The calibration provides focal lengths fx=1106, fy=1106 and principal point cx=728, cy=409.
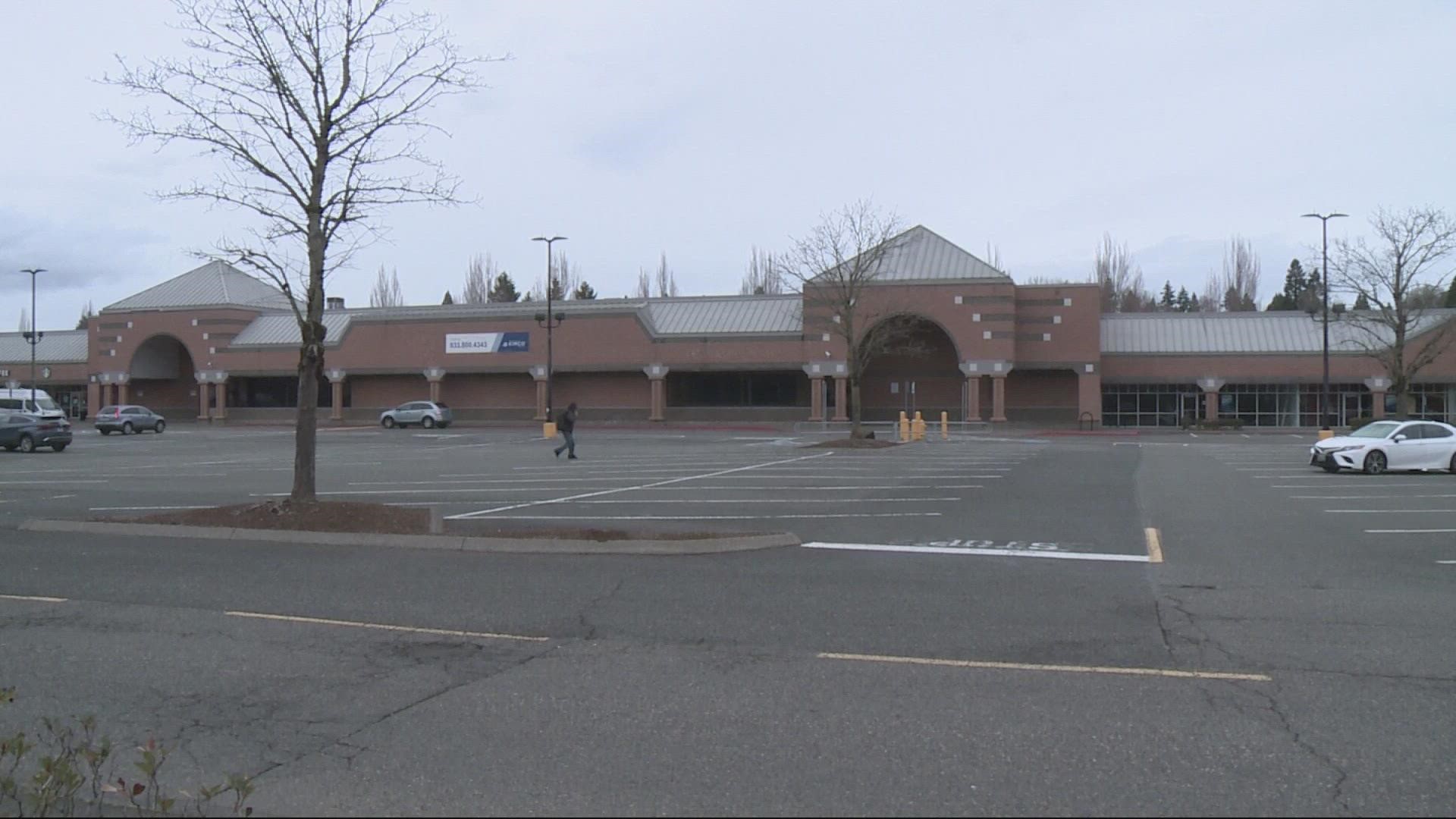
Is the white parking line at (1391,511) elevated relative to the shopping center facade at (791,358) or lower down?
lower down

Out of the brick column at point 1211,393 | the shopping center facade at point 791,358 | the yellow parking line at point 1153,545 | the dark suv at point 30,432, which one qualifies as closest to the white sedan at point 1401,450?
the yellow parking line at point 1153,545

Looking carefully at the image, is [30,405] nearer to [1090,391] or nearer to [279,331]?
[279,331]

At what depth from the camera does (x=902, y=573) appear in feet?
38.2

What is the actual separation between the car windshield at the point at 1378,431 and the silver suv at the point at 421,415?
145ft

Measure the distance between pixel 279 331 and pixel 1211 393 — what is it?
5407cm

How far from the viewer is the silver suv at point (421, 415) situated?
193ft

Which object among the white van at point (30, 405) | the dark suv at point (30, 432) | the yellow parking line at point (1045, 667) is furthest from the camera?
the white van at point (30, 405)

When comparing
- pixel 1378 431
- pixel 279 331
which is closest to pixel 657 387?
pixel 279 331

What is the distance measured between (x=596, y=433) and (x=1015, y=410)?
22.0 m

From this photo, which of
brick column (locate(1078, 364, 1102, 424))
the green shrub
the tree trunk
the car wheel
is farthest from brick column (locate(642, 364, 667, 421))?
the green shrub

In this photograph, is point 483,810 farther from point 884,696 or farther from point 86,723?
point 884,696

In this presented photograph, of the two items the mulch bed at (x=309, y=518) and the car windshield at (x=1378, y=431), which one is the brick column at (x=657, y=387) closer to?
the car windshield at (x=1378, y=431)

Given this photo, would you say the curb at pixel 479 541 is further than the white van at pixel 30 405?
No

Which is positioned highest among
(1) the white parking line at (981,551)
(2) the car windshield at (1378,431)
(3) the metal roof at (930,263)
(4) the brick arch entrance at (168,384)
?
(3) the metal roof at (930,263)
